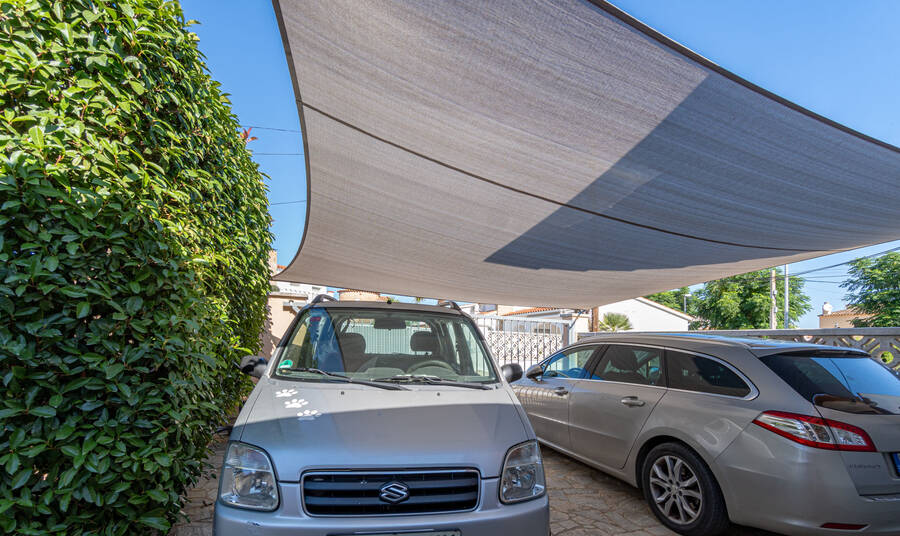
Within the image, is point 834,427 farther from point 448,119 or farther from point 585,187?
point 448,119

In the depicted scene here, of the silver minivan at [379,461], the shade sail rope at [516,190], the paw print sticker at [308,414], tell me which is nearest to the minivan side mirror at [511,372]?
the silver minivan at [379,461]

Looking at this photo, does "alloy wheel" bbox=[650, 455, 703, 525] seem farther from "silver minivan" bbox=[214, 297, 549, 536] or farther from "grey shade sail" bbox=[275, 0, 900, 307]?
"grey shade sail" bbox=[275, 0, 900, 307]

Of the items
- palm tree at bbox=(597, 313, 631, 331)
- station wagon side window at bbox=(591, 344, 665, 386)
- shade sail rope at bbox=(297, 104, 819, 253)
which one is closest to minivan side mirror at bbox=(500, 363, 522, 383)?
station wagon side window at bbox=(591, 344, 665, 386)

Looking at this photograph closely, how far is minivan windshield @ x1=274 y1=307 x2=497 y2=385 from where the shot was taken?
114 inches

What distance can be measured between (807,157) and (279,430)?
4728mm

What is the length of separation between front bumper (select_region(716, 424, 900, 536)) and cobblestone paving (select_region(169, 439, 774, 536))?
0.74 m

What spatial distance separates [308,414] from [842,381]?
339 centimetres

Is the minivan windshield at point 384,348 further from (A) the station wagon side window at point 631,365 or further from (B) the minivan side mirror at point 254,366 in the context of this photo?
(A) the station wagon side window at point 631,365

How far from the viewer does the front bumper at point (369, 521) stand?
1.78m

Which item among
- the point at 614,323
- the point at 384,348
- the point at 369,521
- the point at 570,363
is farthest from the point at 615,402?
the point at 614,323

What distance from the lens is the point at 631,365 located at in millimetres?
4062

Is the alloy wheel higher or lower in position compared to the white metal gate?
lower

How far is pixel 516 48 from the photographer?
2.97 meters

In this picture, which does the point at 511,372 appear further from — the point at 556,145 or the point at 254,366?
the point at 556,145
